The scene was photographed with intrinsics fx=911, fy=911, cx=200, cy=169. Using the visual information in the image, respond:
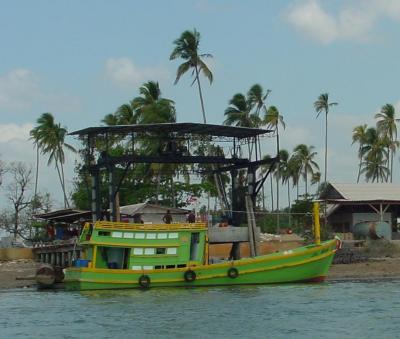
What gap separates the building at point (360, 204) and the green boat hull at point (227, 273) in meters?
19.6

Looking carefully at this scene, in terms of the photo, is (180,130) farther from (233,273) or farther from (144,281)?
(144,281)

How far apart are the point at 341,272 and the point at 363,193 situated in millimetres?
15434

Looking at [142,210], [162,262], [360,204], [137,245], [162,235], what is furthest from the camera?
[360,204]

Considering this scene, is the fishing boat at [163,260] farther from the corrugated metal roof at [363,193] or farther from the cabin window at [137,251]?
the corrugated metal roof at [363,193]

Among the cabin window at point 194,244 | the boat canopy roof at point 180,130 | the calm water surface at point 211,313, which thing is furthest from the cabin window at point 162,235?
the boat canopy roof at point 180,130

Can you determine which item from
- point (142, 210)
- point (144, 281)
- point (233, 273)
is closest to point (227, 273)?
point (233, 273)

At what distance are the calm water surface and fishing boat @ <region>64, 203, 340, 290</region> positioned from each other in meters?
0.84

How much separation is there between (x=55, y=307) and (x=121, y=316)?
4629 millimetres

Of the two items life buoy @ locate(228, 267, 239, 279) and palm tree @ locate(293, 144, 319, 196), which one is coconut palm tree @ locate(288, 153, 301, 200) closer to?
palm tree @ locate(293, 144, 319, 196)

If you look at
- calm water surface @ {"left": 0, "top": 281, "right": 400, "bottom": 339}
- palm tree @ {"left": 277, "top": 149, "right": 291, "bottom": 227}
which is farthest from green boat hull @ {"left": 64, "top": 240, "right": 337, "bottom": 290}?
palm tree @ {"left": 277, "top": 149, "right": 291, "bottom": 227}

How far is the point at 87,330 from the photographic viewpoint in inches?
1148

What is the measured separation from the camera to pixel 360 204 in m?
64.2

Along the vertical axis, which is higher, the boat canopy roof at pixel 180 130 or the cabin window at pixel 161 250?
the boat canopy roof at pixel 180 130

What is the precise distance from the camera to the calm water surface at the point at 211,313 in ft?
93.1
